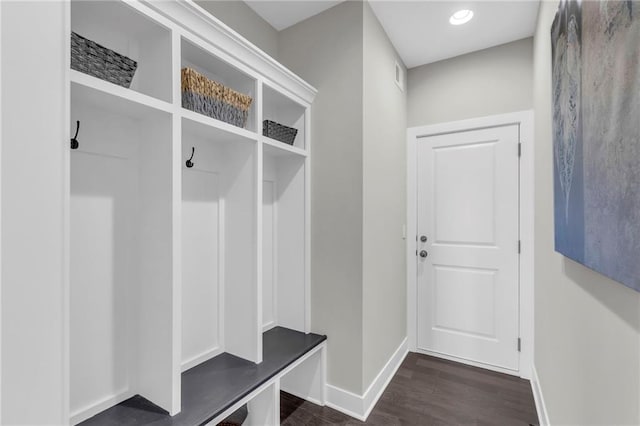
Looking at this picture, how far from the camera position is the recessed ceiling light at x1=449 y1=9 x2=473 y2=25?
2.06m

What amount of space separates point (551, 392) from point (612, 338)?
108cm

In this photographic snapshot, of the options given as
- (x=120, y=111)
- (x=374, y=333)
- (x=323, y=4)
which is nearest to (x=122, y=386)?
(x=120, y=111)

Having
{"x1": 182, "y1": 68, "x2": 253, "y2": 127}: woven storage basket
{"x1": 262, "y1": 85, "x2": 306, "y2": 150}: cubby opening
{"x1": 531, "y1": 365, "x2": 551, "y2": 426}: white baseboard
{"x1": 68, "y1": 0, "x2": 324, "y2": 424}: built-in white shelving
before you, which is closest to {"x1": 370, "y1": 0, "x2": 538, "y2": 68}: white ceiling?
{"x1": 262, "y1": 85, "x2": 306, "y2": 150}: cubby opening

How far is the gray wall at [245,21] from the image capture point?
1.76 metres

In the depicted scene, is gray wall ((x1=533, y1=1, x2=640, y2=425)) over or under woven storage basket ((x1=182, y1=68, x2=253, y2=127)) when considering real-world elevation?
under

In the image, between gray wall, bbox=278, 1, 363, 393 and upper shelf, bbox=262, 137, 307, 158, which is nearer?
upper shelf, bbox=262, 137, 307, 158

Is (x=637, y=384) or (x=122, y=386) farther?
(x=122, y=386)

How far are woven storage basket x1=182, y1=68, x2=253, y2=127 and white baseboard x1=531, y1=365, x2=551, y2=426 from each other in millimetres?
2263

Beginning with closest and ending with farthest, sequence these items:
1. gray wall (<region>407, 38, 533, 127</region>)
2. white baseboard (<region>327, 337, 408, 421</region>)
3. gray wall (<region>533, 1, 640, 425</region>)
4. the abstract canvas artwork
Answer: the abstract canvas artwork, gray wall (<region>533, 1, 640, 425</region>), white baseboard (<region>327, 337, 408, 421</region>), gray wall (<region>407, 38, 533, 127</region>)

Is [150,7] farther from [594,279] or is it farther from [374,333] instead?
[374,333]

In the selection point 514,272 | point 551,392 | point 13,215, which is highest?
point 13,215

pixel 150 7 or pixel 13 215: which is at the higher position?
pixel 150 7

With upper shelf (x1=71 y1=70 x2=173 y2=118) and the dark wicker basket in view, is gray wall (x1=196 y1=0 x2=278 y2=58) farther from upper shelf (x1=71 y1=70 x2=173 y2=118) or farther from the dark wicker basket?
upper shelf (x1=71 y1=70 x2=173 y2=118)

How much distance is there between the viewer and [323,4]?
1.99 meters
